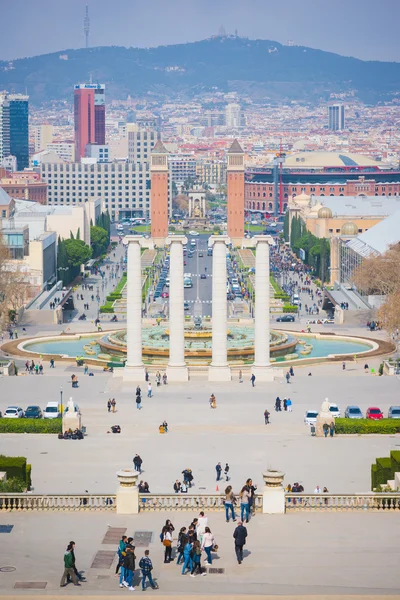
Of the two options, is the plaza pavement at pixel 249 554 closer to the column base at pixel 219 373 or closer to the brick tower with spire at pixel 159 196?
the column base at pixel 219 373

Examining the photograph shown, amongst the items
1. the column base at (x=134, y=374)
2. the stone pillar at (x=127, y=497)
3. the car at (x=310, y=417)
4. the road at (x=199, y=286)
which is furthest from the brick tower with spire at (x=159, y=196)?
the stone pillar at (x=127, y=497)

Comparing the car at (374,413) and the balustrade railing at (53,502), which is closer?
the balustrade railing at (53,502)

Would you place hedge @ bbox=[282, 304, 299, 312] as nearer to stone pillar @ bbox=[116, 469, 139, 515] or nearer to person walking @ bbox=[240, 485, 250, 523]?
stone pillar @ bbox=[116, 469, 139, 515]

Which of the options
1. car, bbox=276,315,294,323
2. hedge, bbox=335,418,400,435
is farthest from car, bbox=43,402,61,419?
car, bbox=276,315,294,323

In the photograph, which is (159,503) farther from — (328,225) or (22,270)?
(328,225)

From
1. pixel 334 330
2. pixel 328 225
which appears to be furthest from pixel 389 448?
pixel 328 225

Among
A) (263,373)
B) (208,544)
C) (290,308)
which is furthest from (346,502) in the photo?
(290,308)

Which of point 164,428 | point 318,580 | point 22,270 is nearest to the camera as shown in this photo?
point 318,580
